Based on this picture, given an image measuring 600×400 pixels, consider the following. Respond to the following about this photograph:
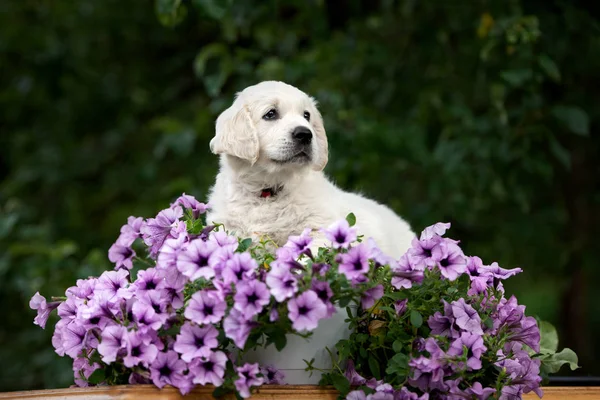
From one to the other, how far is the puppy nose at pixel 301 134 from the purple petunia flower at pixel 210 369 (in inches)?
58.0

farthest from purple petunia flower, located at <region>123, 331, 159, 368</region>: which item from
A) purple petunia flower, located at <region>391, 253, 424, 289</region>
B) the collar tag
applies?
the collar tag

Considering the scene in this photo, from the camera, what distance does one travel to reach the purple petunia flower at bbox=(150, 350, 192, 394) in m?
2.33

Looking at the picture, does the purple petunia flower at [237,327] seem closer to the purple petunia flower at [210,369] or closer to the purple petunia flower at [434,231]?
the purple petunia flower at [210,369]

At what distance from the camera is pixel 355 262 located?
7.82 ft

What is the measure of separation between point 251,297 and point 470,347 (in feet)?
2.14

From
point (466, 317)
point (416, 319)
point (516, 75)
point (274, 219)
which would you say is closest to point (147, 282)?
point (416, 319)

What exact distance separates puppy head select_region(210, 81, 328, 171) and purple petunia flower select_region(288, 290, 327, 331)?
1.38 metres

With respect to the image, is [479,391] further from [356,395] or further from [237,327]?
[237,327]

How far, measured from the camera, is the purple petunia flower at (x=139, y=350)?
2.35 meters

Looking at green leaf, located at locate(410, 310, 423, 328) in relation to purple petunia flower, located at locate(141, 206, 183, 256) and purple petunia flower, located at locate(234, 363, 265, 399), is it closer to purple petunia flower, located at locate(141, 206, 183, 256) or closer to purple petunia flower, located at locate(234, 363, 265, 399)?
purple petunia flower, located at locate(234, 363, 265, 399)

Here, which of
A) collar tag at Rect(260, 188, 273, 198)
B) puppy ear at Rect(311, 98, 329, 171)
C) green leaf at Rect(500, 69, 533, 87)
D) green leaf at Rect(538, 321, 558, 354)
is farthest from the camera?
green leaf at Rect(500, 69, 533, 87)

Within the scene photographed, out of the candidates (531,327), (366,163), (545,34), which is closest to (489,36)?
(545,34)

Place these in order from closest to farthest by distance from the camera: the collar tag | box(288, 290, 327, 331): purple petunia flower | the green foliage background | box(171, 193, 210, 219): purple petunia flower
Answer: box(288, 290, 327, 331): purple petunia flower → box(171, 193, 210, 219): purple petunia flower → the collar tag → the green foliage background

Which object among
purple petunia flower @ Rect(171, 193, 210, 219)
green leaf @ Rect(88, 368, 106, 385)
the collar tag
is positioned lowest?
green leaf @ Rect(88, 368, 106, 385)
